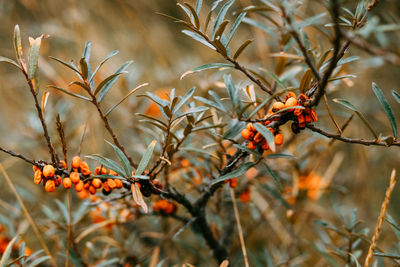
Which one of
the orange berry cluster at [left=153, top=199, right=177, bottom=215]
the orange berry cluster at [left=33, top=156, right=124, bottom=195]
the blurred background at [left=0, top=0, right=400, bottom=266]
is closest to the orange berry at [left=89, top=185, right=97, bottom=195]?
the orange berry cluster at [left=33, top=156, right=124, bottom=195]

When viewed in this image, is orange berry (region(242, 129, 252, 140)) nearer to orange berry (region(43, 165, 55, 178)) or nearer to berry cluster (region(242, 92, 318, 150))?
berry cluster (region(242, 92, 318, 150))

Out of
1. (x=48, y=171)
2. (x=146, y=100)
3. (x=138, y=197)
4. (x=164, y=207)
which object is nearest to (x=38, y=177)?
(x=48, y=171)

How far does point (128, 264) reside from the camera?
0.70 m

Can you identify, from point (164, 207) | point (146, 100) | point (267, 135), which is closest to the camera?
→ point (267, 135)

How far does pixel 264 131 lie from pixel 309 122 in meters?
0.07

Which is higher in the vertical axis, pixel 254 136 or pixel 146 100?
pixel 254 136

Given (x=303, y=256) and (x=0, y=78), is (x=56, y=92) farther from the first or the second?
(x=303, y=256)

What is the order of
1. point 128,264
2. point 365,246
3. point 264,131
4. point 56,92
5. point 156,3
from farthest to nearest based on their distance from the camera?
point 156,3, point 56,92, point 365,246, point 128,264, point 264,131

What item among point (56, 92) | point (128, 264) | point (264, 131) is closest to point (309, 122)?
point (264, 131)

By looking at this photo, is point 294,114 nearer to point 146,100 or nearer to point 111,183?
point 111,183

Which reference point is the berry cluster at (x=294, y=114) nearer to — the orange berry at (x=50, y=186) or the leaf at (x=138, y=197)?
the leaf at (x=138, y=197)

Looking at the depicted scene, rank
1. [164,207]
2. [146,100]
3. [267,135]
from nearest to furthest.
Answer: [267,135] < [164,207] < [146,100]

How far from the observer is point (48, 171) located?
16.2 inches

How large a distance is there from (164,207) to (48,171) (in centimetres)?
27
